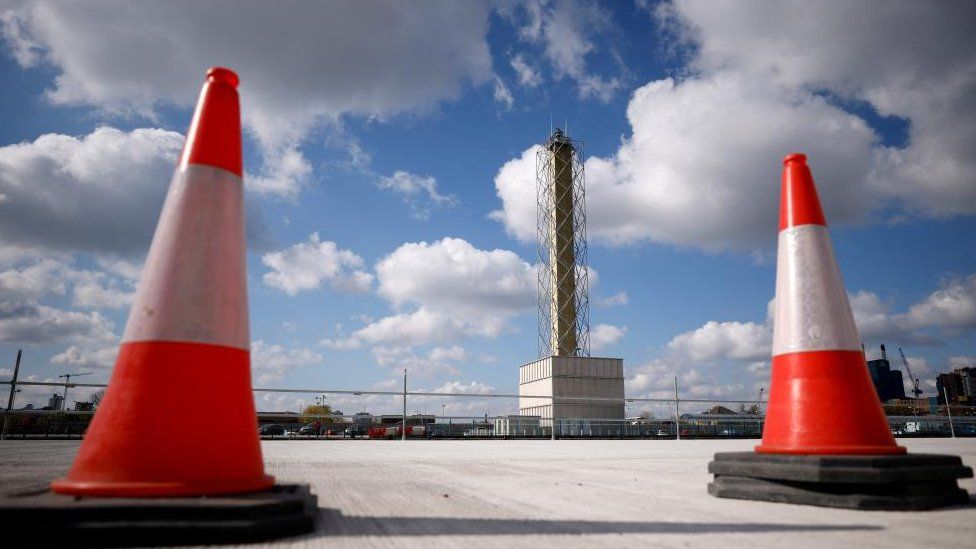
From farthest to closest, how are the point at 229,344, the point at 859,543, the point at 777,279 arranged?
the point at 777,279, the point at 229,344, the point at 859,543

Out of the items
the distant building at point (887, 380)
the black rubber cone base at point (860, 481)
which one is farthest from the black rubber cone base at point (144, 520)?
the distant building at point (887, 380)

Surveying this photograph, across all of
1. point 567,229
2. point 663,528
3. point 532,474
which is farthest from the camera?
point 567,229

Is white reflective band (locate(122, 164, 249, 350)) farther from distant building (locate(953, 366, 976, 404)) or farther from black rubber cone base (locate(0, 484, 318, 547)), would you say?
distant building (locate(953, 366, 976, 404))

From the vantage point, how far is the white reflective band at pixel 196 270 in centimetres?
259

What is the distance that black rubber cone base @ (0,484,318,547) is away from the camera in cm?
195

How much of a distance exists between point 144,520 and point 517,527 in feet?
4.83

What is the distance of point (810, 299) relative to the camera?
3.77 metres

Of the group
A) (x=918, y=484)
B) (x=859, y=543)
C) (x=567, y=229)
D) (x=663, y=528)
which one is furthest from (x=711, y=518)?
(x=567, y=229)

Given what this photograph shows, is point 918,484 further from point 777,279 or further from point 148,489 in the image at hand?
point 148,489

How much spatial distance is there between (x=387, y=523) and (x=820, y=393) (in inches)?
109

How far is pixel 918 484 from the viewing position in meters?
3.05

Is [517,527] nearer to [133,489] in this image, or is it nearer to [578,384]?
[133,489]

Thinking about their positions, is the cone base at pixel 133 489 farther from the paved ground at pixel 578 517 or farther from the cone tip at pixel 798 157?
the cone tip at pixel 798 157

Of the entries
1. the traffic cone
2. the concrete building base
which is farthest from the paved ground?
the concrete building base
